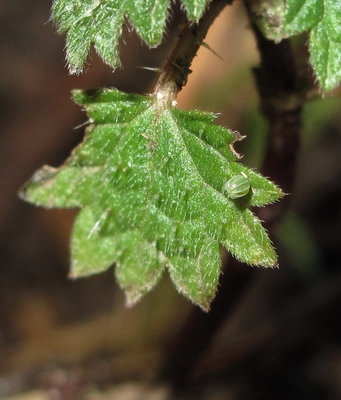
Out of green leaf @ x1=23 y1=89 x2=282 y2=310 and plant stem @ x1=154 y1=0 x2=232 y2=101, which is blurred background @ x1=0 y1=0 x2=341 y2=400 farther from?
plant stem @ x1=154 y1=0 x2=232 y2=101

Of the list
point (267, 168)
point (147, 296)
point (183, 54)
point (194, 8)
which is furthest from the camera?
point (147, 296)

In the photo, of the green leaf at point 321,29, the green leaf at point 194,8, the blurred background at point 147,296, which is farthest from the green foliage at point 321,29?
the blurred background at point 147,296

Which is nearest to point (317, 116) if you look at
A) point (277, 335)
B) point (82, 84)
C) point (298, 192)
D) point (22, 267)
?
point (298, 192)

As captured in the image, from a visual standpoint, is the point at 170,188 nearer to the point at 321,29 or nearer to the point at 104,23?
the point at 104,23

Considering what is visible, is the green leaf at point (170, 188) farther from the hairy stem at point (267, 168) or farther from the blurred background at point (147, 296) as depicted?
the blurred background at point (147, 296)

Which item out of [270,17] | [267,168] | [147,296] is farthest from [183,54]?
[147,296]

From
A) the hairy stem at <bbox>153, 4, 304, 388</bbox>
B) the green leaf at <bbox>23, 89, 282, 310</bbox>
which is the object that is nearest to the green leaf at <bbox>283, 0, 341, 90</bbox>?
the hairy stem at <bbox>153, 4, 304, 388</bbox>
